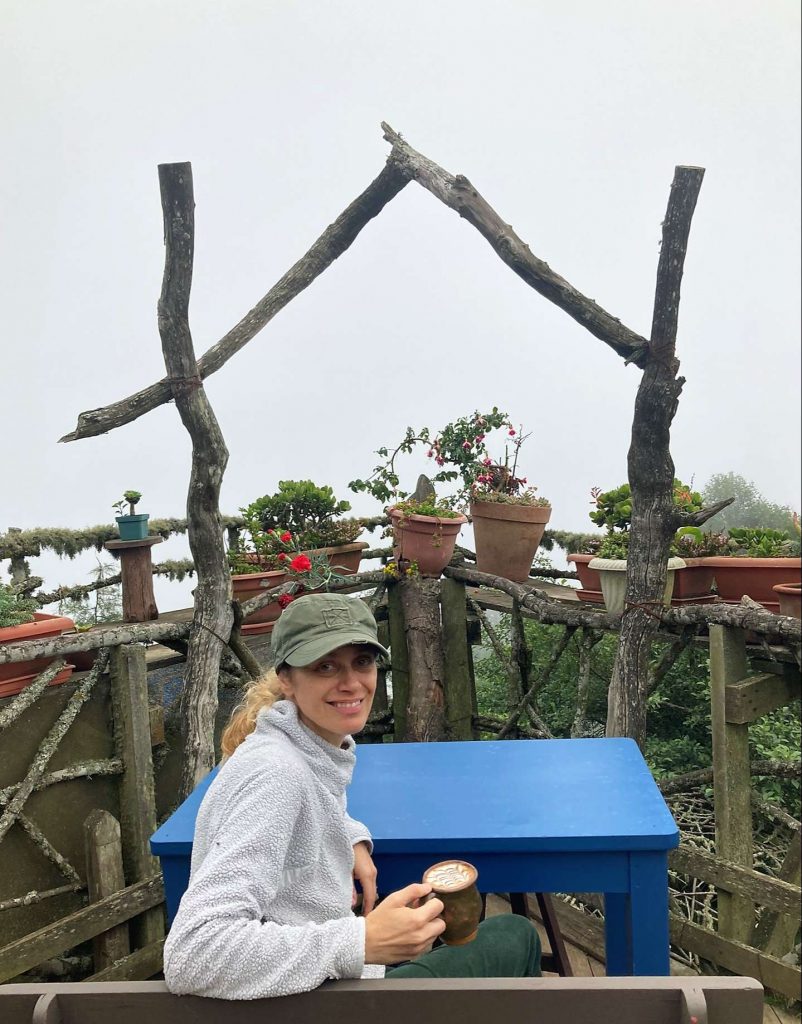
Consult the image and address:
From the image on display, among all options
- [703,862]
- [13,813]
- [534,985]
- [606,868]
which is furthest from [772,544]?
[13,813]

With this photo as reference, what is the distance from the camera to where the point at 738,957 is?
2.69m

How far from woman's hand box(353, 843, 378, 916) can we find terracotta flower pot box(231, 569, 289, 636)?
222cm

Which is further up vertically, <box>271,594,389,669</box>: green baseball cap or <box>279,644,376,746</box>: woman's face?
<box>271,594,389,669</box>: green baseball cap

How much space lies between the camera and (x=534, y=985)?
3.05 feet

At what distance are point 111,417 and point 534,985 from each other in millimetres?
2215

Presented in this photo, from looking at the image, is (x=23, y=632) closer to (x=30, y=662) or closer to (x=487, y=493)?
(x=30, y=662)

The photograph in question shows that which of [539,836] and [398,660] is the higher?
[539,836]

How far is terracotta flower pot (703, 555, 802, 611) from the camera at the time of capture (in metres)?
2.81

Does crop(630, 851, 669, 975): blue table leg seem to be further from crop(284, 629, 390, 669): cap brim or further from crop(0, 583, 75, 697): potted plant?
crop(0, 583, 75, 697): potted plant

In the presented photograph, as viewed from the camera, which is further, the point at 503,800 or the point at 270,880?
the point at 503,800

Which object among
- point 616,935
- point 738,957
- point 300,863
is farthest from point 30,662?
point 738,957

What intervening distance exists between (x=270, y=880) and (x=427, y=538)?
2943 millimetres

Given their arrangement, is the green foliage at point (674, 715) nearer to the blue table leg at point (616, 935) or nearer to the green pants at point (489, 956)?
the blue table leg at point (616, 935)

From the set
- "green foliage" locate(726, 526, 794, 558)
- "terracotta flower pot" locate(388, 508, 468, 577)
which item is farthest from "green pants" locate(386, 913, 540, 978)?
"terracotta flower pot" locate(388, 508, 468, 577)
